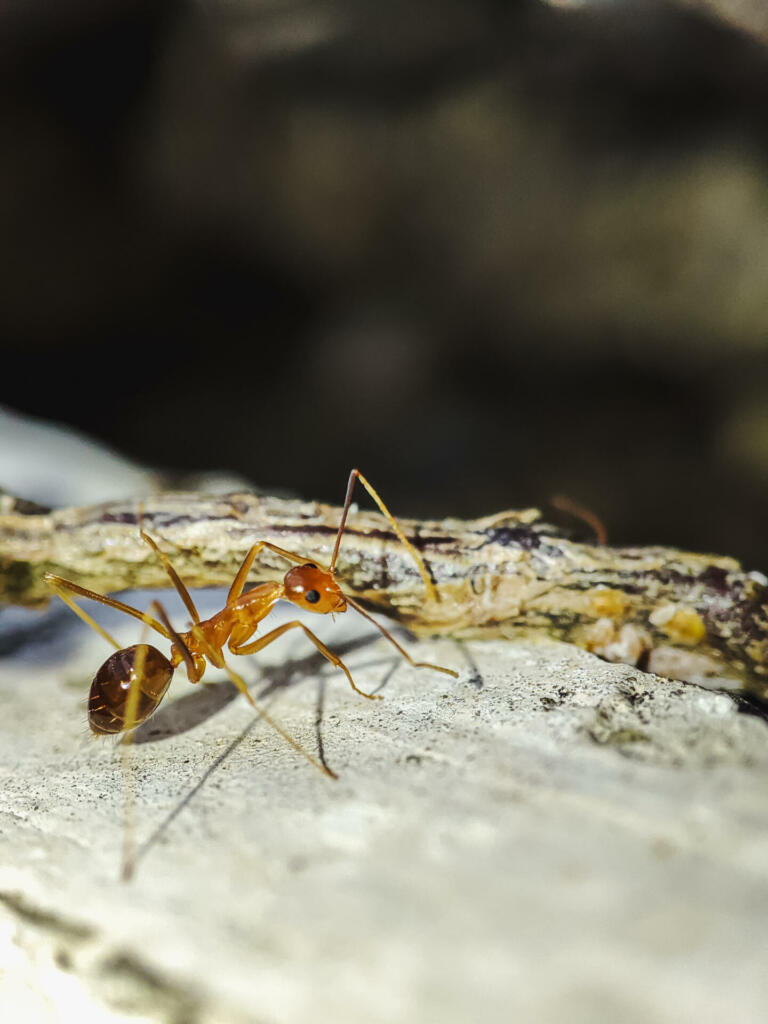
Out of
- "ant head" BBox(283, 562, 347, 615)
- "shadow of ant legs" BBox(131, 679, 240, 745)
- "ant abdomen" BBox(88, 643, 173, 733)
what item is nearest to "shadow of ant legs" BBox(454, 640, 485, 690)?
"ant head" BBox(283, 562, 347, 615)

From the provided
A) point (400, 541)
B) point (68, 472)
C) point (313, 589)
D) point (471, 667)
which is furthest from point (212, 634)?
point (68, 472)

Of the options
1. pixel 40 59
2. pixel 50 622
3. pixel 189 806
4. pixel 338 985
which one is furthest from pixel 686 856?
pixel 40 59

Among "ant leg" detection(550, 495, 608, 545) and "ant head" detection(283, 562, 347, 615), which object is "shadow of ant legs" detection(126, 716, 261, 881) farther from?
"ant leg" detection(550, 495, 608, 545)

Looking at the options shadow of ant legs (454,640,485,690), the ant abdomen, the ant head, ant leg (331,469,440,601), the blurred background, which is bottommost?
the ant abdomen

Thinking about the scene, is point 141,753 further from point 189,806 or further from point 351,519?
point 351,519

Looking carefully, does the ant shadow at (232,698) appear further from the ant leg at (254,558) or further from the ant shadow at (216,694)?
the ant leg at (254,558)

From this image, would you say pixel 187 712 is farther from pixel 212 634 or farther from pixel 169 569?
pixel 169 569
